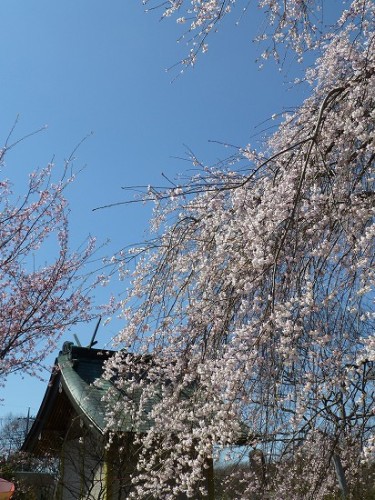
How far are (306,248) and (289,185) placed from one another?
0.34 meters

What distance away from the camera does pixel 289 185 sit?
3.01 metres

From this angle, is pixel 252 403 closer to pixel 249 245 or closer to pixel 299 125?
pixel 249 245

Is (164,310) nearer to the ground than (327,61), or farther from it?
nearer to the ground

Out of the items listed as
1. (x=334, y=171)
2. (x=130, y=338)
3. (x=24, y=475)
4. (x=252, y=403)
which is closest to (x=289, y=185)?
(x=334, y=171)

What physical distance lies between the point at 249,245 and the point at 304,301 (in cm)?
51

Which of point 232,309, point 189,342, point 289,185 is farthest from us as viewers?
point 189,342

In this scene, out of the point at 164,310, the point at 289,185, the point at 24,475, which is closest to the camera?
the point at 289,185

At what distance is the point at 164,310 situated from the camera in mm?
3930

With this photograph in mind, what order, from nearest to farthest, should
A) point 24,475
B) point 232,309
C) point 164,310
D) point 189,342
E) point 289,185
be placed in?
point 289,185
point 232,309
point 189,342
point 164,310
point 24,475

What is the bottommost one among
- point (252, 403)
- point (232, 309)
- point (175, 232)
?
point (252, 403)

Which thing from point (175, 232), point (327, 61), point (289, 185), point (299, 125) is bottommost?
point (289, 185)

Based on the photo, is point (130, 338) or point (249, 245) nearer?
point (249, 245)

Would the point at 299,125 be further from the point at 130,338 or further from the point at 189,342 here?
the point at 130,338

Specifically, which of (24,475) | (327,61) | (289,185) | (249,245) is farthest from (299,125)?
(24,475)
